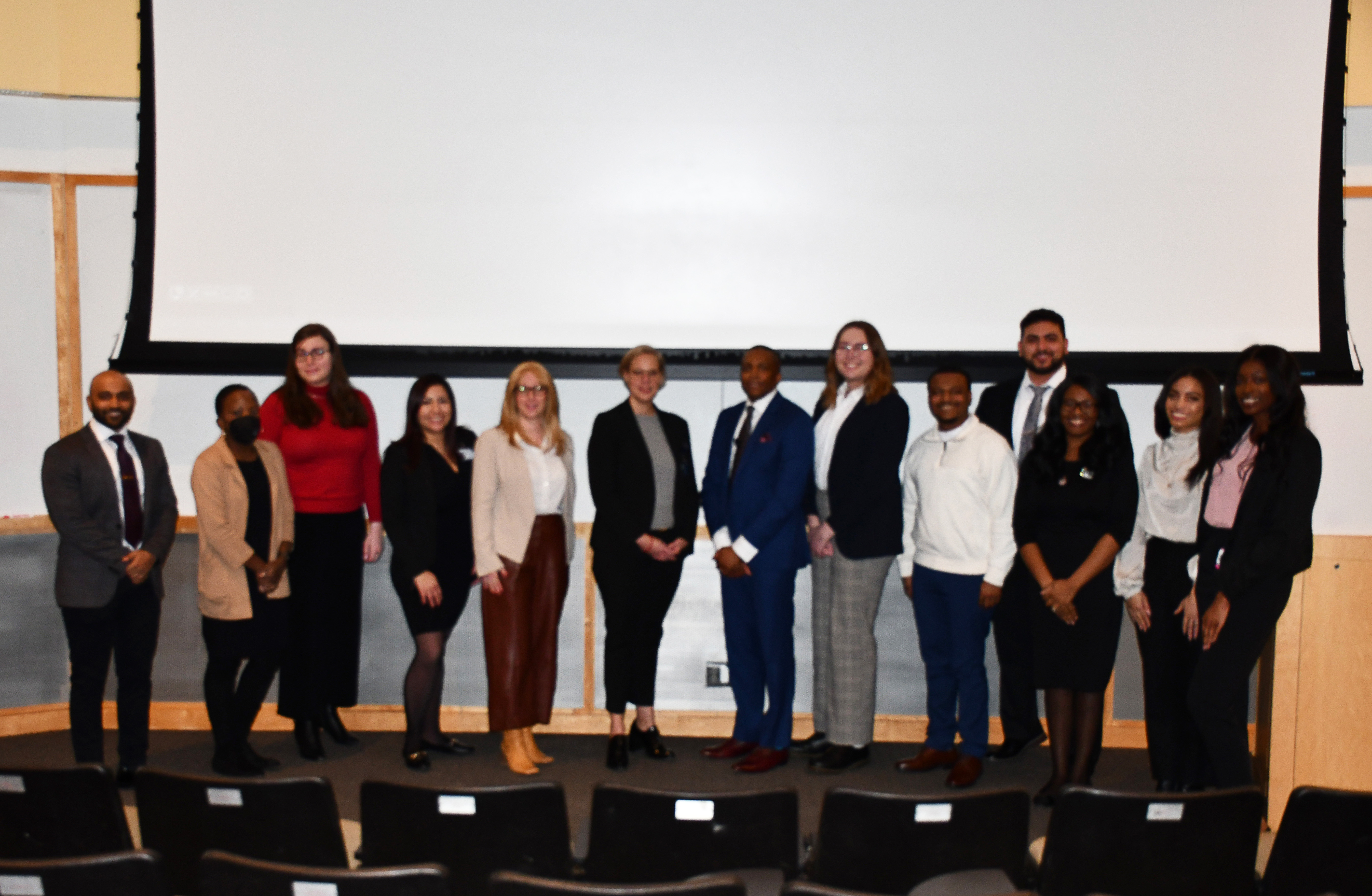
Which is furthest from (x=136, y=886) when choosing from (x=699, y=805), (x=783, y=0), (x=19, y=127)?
(x=19, y=127)

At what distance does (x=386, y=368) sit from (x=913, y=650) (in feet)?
8.23

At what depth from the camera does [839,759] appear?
3.50 meters

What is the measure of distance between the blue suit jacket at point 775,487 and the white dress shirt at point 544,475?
2.15ft

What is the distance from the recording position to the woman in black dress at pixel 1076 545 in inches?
118

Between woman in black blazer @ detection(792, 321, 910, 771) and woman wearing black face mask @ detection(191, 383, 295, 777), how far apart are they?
1.96 metres

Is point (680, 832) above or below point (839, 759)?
above

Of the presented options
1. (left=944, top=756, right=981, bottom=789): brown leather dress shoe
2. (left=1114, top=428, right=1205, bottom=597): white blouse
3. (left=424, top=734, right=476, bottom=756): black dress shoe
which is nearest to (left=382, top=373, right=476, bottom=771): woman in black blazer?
(left=424, top=734, right=476, bottom=756): black dress shoe

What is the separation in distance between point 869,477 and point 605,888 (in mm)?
2239

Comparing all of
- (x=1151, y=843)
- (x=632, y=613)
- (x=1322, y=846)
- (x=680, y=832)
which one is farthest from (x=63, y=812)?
(x=1322, y=846)

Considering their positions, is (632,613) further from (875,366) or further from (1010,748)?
(1010,748)

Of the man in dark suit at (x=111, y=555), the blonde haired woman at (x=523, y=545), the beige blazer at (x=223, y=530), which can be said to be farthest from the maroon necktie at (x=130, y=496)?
the blonde haired woman at (x=523, y=545)

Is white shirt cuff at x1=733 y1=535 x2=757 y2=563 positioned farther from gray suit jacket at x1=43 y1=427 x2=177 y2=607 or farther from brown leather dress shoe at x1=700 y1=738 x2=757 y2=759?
gray suit jacket at x1=43 y1=427 x2=177 y2=607

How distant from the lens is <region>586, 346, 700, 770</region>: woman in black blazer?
3.45 meters

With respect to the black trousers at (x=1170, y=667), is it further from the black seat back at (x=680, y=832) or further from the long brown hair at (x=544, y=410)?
the long brown hair at (x=544, y=410)
